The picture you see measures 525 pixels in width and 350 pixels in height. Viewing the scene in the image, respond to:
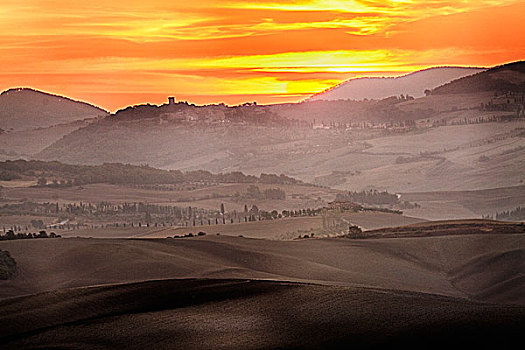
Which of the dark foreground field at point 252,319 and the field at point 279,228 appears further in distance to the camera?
the field at point 279,228

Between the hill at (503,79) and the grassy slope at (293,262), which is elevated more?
the hill at (503,79)

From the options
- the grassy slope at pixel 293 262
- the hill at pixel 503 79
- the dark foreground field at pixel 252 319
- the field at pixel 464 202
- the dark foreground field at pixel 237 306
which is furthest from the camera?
the hill at pixel 503 79

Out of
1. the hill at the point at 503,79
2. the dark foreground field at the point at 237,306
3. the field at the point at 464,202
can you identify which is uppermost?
the hill at the point at 503,79

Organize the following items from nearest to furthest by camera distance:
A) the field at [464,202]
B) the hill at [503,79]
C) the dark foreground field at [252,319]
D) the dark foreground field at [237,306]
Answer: the dark foreground field at [252,319]
the dark foreground field at [237,306]
the field at [464,202]
the hill at [503,79]

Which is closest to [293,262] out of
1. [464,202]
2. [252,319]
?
[252,319]

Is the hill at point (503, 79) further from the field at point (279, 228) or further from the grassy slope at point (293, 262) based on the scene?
Result: the grassy slope at point (293, 262)

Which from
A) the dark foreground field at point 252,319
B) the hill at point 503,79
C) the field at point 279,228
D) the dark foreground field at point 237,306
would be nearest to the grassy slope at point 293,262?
the dark foreground field at point 237,306

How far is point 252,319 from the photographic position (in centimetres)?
1745

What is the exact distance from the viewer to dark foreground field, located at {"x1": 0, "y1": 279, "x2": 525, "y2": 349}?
15242 millimetres

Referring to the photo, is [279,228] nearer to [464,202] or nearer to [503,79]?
[464,202]

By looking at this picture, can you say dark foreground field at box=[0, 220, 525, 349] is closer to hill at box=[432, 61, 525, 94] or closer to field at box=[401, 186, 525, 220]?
field at box=[401, 186, 525, 220]

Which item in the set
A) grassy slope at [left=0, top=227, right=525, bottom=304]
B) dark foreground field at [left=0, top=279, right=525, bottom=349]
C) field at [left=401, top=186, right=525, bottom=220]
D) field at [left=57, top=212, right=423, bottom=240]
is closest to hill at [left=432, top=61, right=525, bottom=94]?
field at [left=401, top=186, right=525, bottom=220]

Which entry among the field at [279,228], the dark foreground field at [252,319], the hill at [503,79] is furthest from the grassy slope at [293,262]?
the hill at [503,79]

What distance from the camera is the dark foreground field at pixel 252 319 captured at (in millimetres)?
15242
